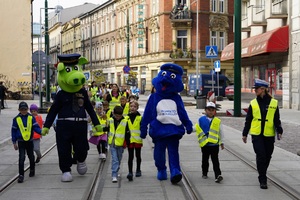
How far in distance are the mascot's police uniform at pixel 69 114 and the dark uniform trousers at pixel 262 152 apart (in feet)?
9.77

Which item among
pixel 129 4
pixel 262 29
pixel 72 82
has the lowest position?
pixel 72 82

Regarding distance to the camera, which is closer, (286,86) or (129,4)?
(286,86)

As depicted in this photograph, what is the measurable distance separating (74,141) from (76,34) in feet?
256

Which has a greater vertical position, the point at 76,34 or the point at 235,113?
the point at 76,34

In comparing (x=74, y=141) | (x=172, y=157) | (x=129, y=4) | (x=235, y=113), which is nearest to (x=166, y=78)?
(x=172, y=157)

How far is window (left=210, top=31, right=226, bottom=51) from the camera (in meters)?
58.0

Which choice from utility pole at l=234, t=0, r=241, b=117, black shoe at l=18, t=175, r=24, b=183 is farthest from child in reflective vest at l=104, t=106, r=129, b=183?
utility pole at l=234, t=0, r=241, b=117

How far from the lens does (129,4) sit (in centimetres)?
6562

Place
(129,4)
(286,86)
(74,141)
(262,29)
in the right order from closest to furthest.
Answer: (74,141) < (286,86) < (262,29) < (129,4)

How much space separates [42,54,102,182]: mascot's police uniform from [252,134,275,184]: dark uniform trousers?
298cm

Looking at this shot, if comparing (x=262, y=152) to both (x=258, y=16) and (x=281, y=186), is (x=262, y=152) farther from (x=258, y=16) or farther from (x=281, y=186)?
(x=258, y=16)

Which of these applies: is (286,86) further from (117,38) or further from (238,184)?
(117,38)

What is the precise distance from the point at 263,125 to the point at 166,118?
1538 millimetres

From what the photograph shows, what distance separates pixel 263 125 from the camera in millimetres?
9055
